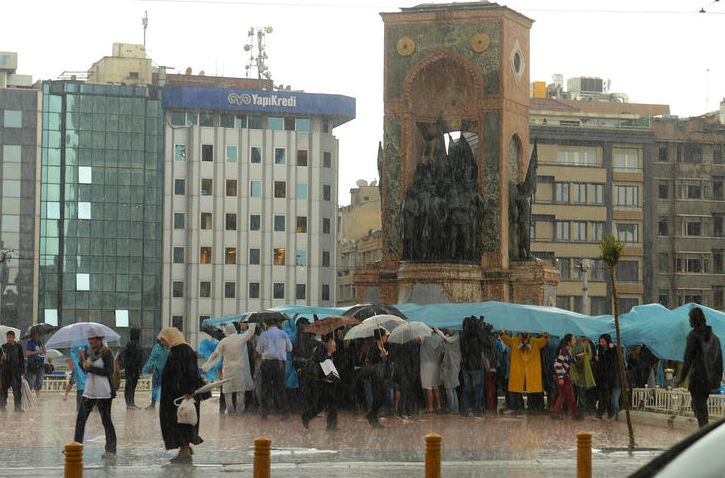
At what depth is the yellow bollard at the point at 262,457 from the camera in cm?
1079

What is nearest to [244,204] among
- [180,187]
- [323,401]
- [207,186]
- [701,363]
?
[207,186]

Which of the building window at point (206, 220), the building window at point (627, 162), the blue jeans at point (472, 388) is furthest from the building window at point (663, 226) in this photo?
the blue jeans at point (472, 388)

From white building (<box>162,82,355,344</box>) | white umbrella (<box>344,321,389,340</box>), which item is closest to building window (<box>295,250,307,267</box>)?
white building (<box>162,82,355,344</box>)

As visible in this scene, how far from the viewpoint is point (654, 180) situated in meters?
Answer: 90.3

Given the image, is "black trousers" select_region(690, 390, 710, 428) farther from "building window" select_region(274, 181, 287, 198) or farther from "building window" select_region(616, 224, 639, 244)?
"building window" select_region(274, 181, 287, 198)

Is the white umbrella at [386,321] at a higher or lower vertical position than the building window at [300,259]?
lower

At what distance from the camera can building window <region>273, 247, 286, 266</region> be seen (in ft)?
312

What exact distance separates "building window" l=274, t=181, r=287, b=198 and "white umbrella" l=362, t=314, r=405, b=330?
72812mm

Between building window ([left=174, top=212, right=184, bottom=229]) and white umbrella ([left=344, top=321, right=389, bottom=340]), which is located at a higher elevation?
building window ([left=174, top=212, right=184, bottom=229])

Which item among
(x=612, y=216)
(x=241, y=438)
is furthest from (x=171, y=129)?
(x=241, y=438)

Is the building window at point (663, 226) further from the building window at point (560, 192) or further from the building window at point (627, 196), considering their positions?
the building window at point (560, 192)

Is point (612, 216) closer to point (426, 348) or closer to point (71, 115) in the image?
point (71, 115)

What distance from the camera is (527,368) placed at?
23938 mm

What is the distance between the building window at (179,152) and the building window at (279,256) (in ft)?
30.5
